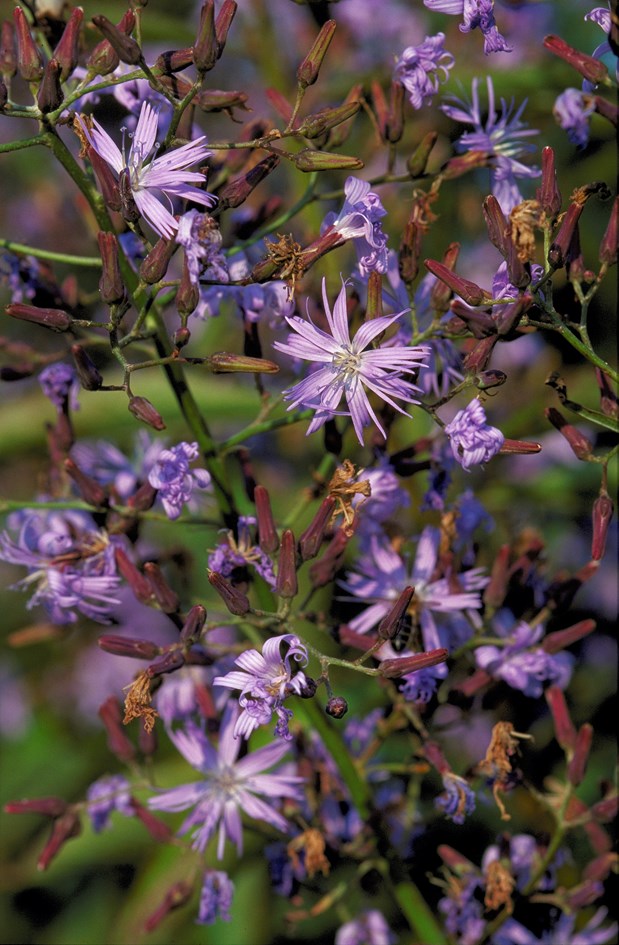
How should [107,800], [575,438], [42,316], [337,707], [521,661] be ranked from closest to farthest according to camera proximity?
[337,707], [42,316], [575,438], [521,661], [107,800]

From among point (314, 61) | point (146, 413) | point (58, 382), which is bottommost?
point (58, 382)

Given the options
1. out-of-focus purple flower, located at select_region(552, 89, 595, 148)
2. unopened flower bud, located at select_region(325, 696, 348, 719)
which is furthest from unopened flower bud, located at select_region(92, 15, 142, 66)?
unopened flower bud, located at select_region(325, 696, 348, 719)

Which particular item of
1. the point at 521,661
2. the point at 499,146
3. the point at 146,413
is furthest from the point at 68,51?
the point at 521,661

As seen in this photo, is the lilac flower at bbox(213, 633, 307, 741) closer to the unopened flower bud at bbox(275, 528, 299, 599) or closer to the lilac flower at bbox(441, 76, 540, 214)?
the unopened flower bud at bbox(275, 528, 299, 599)

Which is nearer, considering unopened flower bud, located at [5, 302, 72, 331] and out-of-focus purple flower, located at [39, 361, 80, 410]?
unopened flower bud, located at [5, 302, 72, 331]

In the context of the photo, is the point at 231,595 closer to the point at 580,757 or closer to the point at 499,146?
the point at 580,757

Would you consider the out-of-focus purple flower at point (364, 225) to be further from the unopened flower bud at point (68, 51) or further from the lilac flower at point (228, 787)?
the lilac flower at point (228, 787)

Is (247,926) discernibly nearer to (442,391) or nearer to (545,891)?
(545,891)

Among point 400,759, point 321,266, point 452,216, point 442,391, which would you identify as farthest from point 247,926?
point 452,216

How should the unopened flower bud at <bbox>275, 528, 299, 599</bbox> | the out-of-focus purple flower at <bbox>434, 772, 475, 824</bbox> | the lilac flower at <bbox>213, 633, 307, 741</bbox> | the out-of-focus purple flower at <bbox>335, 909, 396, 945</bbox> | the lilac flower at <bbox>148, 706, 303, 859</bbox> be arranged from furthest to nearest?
1. the out-of-focus purple flower at <bbox>335, 909, 396, 945</bbox>
2. the lilac flower at <bbox>148, 706, 303, 859</bbox>
3. the out-of-focus purple flower at <bbox>434, 772, 475, 824</bbox>
4. the unopened flower bud at <bbox>275, 528, 299, 599</bbox>
5. the lilac flower at <bbox>213, 633, 307, 741</bbox>
